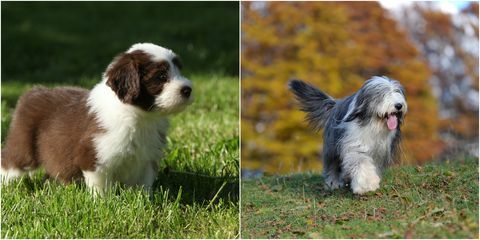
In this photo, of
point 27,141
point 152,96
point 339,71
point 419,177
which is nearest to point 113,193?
point 152,96

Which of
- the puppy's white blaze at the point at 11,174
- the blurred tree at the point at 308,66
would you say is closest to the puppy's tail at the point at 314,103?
the blurred tree at the point at 308,66

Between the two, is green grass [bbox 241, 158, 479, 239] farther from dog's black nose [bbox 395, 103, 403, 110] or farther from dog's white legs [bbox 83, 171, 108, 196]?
dog's white legs [bbox 83, 171, 108, 196]

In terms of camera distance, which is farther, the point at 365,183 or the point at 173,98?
the point at 173,98

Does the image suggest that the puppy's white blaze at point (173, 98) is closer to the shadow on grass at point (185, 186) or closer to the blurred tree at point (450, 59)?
the shadow on grass at point (185, 186)

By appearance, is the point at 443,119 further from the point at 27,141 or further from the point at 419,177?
the point at 27,141

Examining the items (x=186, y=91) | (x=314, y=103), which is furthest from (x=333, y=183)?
(x=186, y=91)

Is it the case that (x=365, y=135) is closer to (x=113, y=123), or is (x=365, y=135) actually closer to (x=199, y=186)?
(x=199, y=186)
